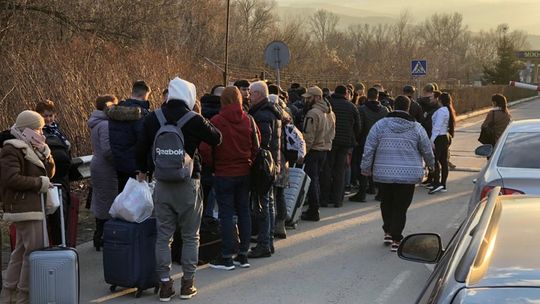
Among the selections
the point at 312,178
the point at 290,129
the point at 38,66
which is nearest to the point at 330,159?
the point at 312,178

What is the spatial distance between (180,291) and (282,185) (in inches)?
96.5

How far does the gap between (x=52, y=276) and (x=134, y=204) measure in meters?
0.98

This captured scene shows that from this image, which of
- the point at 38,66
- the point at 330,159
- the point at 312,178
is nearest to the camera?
the point at 312,178

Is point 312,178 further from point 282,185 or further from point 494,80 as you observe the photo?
point 494,80

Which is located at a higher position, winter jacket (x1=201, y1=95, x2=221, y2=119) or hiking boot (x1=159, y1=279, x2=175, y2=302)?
winter jacket (x1=201, y1=95, x2=221, y2=119)

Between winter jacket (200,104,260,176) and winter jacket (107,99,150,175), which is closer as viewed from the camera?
winter jacket (200,104,260,176)

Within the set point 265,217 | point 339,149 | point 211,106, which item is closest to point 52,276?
point 265,217

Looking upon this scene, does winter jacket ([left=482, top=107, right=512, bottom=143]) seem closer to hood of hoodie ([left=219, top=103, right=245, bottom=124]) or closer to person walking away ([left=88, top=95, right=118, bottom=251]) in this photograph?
hood of hoodie ([left=219, top=103, right=245, bottom=124])

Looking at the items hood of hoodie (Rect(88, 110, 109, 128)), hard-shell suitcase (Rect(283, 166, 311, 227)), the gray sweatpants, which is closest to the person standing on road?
hard-shell suitcase (Rect(283, 166, 311, 227))

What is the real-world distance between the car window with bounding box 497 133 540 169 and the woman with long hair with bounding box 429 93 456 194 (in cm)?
539

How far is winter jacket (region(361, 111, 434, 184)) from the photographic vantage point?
25.1 feet

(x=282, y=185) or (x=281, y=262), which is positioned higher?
(x=282, y=185)

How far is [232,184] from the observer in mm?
6699

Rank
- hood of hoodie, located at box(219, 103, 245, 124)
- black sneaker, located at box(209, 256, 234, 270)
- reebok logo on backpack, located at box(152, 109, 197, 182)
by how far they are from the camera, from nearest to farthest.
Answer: reebok logo on backpack, located at box(152, 109, 197, 182) → hood of hoodie, located at box(219, 103, 245, 124) → black sneaker, located at box(209, 256, 234, 270)
